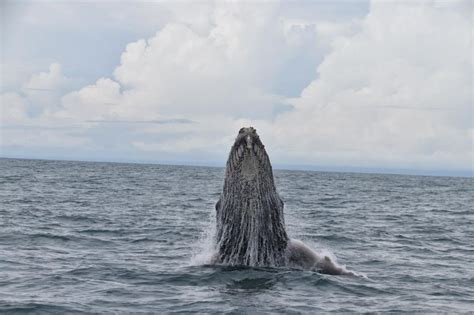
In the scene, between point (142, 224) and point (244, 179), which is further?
point (142, 224)

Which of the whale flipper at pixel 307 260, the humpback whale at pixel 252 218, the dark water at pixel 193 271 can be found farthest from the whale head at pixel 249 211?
the dark water at pixel 193 271

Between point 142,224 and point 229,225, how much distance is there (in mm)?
12312

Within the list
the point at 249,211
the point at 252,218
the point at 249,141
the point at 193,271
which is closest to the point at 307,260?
the point at 252,218

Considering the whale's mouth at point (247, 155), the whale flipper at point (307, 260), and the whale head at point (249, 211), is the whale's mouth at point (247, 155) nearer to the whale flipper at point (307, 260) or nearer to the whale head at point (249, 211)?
the whale head at point (249, 211)

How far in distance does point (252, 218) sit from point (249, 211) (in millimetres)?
158

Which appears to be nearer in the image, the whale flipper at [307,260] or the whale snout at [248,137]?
the whale snout at [248,137]

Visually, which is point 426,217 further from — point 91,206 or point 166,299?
point 166,299

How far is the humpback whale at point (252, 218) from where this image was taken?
452 inches

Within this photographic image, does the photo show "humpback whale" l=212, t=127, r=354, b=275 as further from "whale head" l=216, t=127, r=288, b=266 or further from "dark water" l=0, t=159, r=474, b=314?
"dark water" l=0, t=159, r=474, b=314

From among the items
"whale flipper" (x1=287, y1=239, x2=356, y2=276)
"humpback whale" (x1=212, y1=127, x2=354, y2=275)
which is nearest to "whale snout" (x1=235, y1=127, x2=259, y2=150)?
"humpback whale" (x1=212, y1=127, x2=354, y2=275)

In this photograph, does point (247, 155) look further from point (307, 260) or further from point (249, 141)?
point (307, 260)

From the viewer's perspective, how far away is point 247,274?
1210 centimetres

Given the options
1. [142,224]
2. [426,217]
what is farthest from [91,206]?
[426,217]

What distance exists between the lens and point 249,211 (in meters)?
11.8
